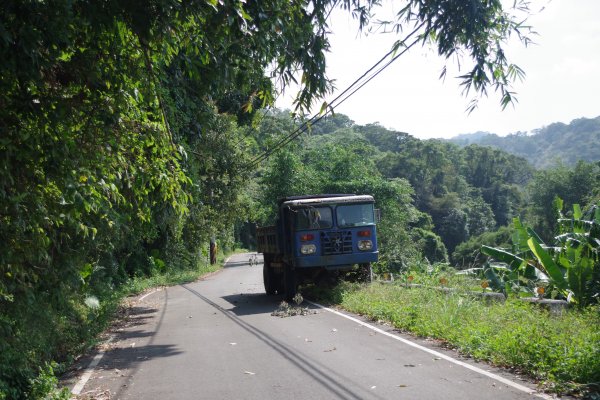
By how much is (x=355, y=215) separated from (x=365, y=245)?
0.84m

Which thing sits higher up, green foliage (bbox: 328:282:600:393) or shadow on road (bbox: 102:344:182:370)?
green foliage (bbox: 328:282:600:393)

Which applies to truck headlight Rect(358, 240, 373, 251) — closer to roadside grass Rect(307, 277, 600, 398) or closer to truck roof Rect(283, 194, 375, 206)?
truck roof Rect(283, 194, 375, 206)

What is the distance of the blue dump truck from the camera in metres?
16.0

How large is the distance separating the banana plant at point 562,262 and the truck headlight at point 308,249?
166 inches

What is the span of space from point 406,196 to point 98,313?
81.2ft

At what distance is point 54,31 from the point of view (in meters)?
5.48

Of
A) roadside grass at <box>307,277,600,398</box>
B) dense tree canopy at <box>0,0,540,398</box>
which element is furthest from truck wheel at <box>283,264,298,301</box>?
dense tree canopy at <box>0,0,540,398</box>

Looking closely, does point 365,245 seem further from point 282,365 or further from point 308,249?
point 282,365

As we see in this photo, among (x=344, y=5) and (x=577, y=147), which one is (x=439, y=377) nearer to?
(x=344, y=5)

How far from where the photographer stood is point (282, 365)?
8648 mm

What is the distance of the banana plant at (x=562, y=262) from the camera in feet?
39.7

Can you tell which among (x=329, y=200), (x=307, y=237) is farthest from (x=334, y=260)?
(x=329, y=200)

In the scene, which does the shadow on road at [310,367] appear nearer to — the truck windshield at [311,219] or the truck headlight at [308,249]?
the truck headlight at [308,249]

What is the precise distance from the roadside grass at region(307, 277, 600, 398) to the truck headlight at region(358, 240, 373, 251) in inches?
86.8
